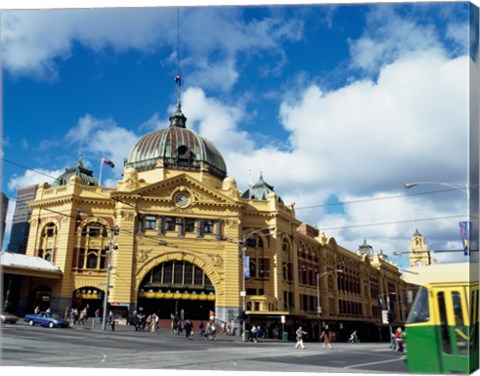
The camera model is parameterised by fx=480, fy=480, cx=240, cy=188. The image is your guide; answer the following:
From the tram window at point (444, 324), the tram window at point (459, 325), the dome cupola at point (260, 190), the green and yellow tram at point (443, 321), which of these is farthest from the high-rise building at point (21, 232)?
the tram window at point (459, 325)

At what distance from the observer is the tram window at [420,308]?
1159 cm

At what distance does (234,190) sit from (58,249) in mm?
16595

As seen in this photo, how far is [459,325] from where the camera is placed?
37.8ft

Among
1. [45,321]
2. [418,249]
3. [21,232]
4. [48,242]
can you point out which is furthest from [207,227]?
[418,249]

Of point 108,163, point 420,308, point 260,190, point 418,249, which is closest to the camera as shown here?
point 420,308

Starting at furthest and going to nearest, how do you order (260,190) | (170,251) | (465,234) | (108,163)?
(260,190) < (170,251) < (108,163) < (465,234)

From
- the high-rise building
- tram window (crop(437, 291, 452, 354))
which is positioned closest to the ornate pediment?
the high-rise building

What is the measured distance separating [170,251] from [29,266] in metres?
11.4

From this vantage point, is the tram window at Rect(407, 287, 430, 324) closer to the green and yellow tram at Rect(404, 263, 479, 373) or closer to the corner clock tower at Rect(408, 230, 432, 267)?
the green and yellow tram at Rect(404, 263, 479, 373)

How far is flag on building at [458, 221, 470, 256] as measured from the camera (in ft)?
43.2

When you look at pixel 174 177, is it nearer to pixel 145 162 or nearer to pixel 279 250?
pixel 145 162

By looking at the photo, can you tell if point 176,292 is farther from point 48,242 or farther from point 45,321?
point 45,321

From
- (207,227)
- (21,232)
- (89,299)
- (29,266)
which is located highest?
(207,227)

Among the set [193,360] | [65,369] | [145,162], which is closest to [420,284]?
[193,360]
